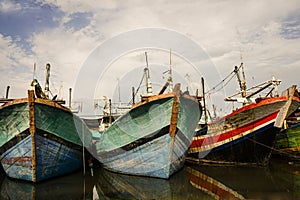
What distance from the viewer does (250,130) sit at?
11438 millimetres

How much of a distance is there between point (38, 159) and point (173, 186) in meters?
5.34

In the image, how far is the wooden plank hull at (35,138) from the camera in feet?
28.7

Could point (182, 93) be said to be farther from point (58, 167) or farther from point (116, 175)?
point (58, 167)

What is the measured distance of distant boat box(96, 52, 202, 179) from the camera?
8680 mm

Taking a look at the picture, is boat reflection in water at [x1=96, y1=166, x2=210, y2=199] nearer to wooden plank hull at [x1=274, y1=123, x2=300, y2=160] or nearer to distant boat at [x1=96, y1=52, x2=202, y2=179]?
distant boat at [x1=96, y1=52, x2=202, y2=179]

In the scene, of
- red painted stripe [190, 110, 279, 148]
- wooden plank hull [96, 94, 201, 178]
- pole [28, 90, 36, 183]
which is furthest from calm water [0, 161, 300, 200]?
red painted stripe [190, 110, 279, 148]

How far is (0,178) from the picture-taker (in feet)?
35.4

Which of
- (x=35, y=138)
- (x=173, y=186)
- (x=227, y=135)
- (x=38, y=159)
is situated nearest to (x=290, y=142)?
(x=227, y=135)

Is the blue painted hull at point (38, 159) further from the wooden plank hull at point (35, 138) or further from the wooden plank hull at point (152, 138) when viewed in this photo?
the wooden plank hull at point (152, 138)

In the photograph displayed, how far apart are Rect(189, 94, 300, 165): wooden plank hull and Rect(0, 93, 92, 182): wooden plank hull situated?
7.79 metres

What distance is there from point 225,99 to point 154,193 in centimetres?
795

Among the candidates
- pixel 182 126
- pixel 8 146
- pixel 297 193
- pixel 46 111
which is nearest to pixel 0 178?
pixel 8 146

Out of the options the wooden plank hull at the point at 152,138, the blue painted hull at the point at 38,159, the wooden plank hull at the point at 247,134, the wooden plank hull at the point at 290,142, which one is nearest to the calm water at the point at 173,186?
the blue painted hull at the point at 38,159

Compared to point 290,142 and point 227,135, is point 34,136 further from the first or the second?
point 290,142
